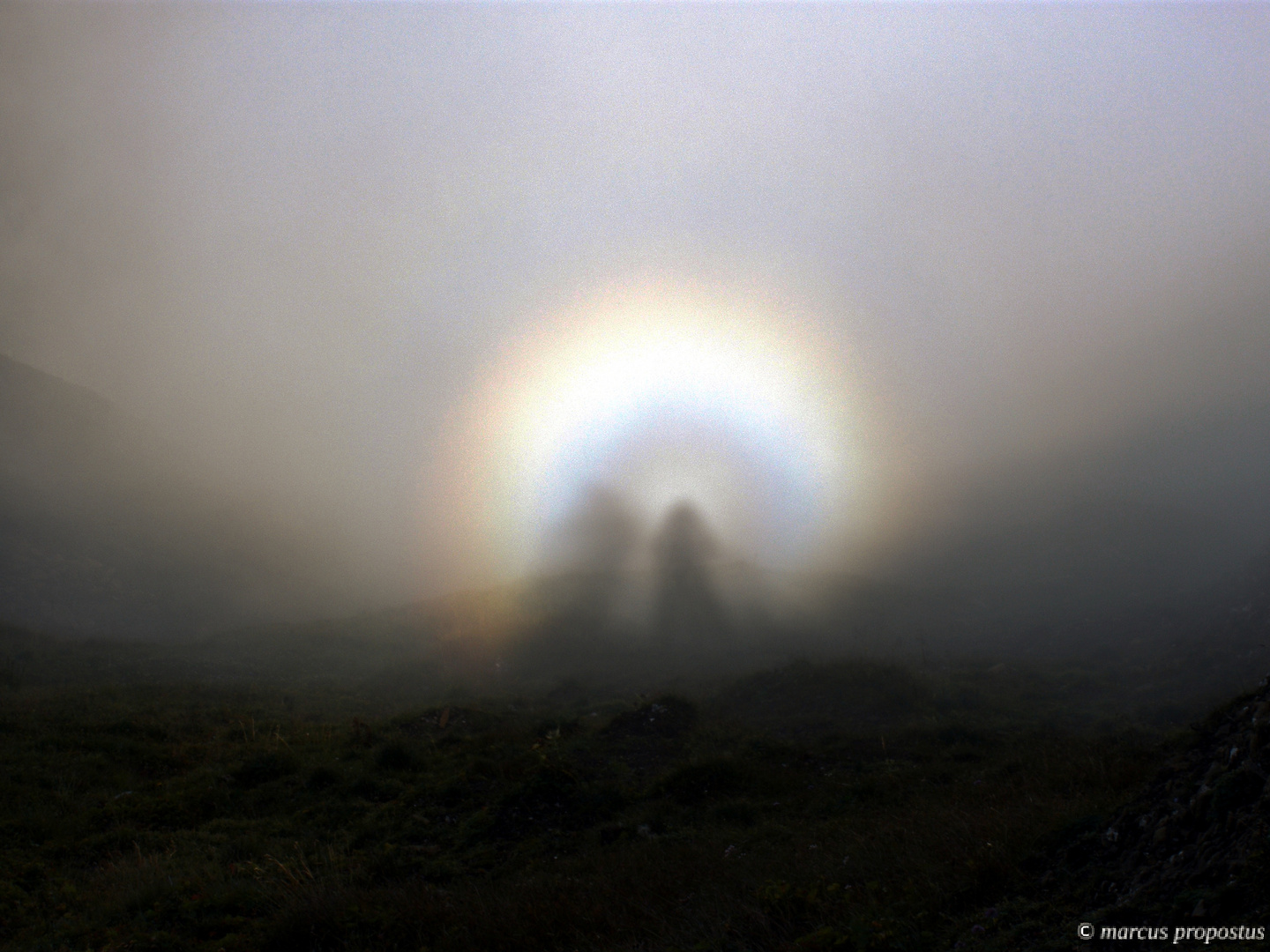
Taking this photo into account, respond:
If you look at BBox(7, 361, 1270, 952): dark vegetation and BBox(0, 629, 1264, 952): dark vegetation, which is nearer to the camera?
BBox(7, 361, 1270, 952): dark vegetation

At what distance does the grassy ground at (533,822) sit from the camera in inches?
229

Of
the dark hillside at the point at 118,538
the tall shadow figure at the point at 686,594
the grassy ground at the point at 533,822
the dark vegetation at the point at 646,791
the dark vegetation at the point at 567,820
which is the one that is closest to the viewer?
the dark vegetation at the point at 646,791

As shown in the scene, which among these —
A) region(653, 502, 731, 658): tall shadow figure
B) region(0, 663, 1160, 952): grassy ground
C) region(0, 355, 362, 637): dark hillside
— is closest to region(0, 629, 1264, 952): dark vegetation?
region(0, 663, 1160, 952): grassy ground

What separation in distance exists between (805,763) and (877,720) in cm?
595

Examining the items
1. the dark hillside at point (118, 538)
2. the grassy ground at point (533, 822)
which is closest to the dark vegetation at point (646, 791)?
the grassy ground at point (533, 822)

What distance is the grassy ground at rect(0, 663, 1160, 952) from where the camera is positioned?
5.82 metres

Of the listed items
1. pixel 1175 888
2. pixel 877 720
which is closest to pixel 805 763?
pixel 877 720

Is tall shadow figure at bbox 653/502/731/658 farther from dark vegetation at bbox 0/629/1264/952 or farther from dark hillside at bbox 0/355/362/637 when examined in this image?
dark hillside at bbox 0/355/362/637

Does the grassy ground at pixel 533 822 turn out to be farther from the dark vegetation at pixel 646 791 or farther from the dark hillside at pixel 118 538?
the dark hillside at pixel 118 538

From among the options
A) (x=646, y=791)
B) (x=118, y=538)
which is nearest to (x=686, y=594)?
(x=646, y=791)

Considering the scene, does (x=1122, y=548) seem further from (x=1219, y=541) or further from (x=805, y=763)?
(x=805, y=763)

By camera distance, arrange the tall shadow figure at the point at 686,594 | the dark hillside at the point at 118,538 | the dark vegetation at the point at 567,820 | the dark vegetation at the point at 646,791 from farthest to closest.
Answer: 1. the dark hillside at the point at 118,538
2. the tall shadow figure at the point at 686,594
3. the dark vegetation at the point at 567,820
4. the dark vegetation at the point at 646,791

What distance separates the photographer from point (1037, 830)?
5.86 meters

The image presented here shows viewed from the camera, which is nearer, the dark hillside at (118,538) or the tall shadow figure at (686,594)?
the tall shadow figure at (686,594)
